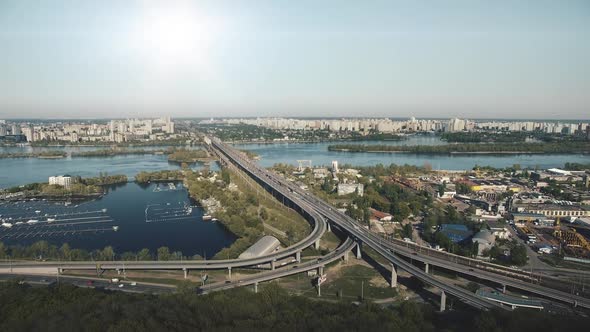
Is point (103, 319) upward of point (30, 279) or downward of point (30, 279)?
upward

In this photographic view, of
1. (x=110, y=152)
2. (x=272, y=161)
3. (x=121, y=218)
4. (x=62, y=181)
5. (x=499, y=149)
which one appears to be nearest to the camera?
(x=121, y=218)

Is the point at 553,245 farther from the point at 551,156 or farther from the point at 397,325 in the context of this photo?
the point at 551,156

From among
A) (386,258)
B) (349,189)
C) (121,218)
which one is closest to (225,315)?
(386,258)

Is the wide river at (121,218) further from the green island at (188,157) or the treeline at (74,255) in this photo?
the green island at (188,157)

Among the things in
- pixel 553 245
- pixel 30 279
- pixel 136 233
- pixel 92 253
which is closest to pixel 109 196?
pixel 136 233

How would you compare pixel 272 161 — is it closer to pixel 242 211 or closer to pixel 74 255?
pixel 242 211

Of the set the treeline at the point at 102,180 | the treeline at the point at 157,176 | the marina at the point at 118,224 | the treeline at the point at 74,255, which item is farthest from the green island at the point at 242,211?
the treeline at the point at 102,180

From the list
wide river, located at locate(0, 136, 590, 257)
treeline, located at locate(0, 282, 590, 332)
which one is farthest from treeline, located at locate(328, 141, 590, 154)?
treeline, located at locate(0, 282, 590, 332)
